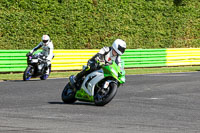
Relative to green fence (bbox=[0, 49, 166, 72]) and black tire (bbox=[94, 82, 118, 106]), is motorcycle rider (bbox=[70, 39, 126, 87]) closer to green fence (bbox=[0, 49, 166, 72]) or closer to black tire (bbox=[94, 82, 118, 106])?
black tire (bbox=[94, 82, 118, 106])

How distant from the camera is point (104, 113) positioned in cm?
894

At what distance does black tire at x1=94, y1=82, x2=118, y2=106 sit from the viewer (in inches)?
380

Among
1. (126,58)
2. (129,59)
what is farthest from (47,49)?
(129,59)

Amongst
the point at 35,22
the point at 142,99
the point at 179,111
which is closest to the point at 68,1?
the point at 35,22

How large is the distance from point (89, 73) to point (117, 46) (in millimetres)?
854

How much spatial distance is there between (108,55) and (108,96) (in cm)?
97

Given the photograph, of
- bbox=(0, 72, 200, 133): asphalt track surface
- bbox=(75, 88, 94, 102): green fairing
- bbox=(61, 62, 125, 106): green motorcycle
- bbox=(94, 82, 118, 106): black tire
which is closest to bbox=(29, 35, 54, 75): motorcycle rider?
bbox=(0, 72, 200, 133): asphalt track surface

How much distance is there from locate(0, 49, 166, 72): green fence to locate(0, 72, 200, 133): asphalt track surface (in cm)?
696

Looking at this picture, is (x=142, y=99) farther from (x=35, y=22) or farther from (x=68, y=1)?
(x=68, y=1)

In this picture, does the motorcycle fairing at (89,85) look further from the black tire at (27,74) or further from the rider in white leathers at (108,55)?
the black tire at (27,74)

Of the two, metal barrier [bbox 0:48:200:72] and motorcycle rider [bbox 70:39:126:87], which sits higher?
metal barrier [bbox 0:48:200:72]

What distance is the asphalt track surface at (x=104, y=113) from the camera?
716 cm

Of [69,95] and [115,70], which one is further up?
[115,70]

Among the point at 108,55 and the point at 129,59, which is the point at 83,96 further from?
the point at 129,59
